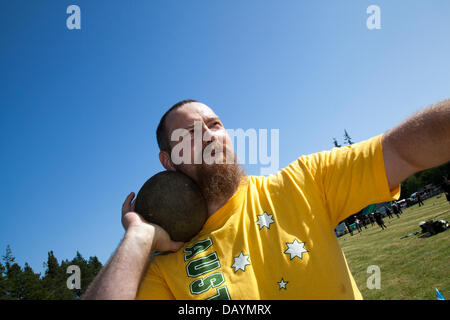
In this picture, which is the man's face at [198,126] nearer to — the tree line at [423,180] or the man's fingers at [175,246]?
the man's fingers at [175,246]

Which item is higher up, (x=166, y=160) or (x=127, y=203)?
(x=166, y=160)

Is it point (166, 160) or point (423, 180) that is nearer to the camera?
point (166, 160)

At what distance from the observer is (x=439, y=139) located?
1616mm

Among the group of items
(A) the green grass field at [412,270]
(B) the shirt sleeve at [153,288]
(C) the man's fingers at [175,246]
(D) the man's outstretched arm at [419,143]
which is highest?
(D) the man's outstretched arm at [419,143]

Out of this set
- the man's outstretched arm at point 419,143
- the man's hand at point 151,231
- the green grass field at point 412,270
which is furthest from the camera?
the green grass field at point 412,270

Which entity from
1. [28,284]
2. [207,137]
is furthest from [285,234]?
[28,284]

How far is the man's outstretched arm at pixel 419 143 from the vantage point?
162cm

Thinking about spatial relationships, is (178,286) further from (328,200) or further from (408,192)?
(408,192)

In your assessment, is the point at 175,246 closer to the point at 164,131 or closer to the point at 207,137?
the point at 207,137

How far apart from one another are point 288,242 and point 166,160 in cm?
190

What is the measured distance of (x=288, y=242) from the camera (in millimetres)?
1959

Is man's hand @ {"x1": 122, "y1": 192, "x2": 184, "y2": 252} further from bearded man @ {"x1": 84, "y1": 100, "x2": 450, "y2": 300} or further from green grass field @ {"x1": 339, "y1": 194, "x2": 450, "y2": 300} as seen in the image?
green grass field @ {"x1": 339, "y1": 194, "x2": 450, "y2": 300}

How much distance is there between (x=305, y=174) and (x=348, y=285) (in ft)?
2.90

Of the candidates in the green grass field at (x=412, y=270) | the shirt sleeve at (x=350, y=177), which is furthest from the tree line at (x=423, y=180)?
the shirt sleeve at (x=350, y=177)
